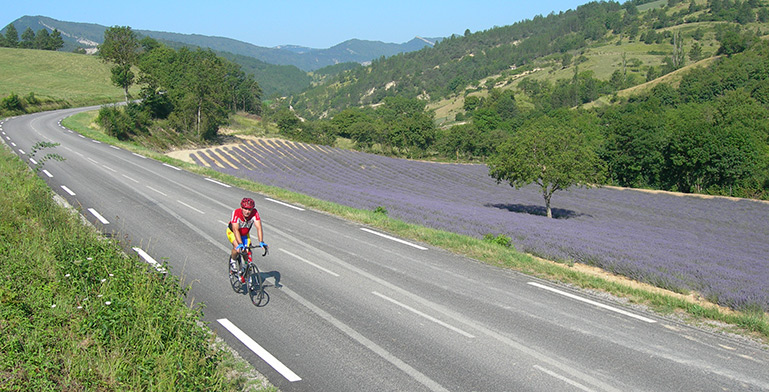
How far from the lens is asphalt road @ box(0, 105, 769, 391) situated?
23.6ft

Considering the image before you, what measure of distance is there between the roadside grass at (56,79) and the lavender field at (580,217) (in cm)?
3565

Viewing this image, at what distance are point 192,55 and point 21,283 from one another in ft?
369

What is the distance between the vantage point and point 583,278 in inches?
472

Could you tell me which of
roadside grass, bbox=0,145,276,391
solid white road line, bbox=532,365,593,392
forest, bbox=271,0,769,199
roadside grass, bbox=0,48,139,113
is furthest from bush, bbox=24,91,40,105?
solid white road line, bbox=532,365,593,392

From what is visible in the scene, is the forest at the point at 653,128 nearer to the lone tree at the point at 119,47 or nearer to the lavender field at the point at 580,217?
the lavender field at the point at 580,217

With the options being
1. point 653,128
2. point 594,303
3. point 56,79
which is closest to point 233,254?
point 594,303

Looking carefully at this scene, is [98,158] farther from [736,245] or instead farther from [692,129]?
[692,129]

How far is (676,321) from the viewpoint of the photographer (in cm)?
957

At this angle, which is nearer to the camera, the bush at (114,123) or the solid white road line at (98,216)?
the solid white road line at (98,216)

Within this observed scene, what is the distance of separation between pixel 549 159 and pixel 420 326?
25.2 meters

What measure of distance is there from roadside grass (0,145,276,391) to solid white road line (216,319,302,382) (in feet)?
1.43

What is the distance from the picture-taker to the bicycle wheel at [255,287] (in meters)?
10.1

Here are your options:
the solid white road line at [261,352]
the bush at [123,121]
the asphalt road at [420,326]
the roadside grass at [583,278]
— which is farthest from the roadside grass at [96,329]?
the bush at [123,121]

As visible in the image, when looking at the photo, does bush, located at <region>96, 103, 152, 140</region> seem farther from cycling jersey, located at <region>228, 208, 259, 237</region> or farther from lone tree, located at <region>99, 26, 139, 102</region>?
cycling jersey, located at <region>228, 208, 259, 237</region>
